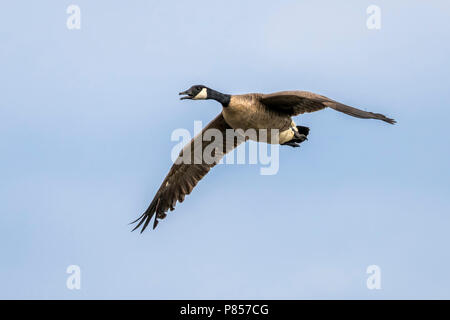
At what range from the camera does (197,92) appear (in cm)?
1321

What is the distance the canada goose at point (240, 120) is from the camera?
12.7 meters

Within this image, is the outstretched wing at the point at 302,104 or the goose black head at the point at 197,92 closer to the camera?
the outstretched wing at the point at 302,104

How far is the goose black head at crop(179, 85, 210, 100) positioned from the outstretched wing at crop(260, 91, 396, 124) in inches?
39.9

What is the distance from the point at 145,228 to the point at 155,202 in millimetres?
620

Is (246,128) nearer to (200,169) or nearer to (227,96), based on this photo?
(227,96)

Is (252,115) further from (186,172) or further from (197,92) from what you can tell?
(186,172)

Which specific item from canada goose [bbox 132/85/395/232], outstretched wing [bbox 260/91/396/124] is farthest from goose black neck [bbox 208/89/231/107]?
outstretched wing [bbox 260/91/396/124]

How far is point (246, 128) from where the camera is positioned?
13477mm

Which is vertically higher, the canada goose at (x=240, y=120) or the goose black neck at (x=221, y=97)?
the goose black neck at (x=221, y=97)

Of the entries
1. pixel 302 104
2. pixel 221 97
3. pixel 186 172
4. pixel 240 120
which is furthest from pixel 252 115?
pixel 186 172

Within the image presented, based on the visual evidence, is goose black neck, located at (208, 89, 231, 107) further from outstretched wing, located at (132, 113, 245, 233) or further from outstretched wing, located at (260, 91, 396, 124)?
outstretched wing, located at (132, 113, 245, 233)

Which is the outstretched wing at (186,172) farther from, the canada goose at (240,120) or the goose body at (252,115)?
the goose body at (252,115)

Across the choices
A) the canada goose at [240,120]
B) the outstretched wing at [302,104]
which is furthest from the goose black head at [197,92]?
the outstretched wing at [302,104]
